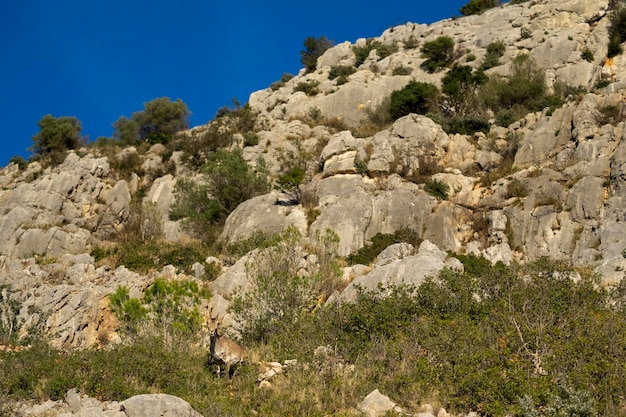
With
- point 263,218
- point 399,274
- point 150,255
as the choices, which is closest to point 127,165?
point 263,218

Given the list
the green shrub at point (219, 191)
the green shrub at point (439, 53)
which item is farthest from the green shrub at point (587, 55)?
the green shrub at point (219, 191)

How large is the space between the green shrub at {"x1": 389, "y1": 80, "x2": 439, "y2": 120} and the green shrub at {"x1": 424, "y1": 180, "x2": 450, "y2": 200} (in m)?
11.2

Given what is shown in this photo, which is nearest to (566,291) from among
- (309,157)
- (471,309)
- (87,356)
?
(471,309)

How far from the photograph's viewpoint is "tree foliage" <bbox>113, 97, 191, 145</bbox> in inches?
1748

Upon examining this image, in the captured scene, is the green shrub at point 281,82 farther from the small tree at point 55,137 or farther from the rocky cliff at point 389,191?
the small tree at point 55,137

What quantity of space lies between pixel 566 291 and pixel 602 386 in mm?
4378

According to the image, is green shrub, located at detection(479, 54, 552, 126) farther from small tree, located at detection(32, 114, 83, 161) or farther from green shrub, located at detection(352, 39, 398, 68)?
small tree, located at detection(32, 114, 83, 161)

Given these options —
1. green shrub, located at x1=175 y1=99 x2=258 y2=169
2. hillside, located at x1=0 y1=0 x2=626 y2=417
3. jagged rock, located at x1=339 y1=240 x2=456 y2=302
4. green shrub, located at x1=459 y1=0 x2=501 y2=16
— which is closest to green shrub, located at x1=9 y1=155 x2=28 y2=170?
hillside, located at x1=0 y1=0 x2=626 y2=417

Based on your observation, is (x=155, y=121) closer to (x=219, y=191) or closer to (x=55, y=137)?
(x=55, y=137)

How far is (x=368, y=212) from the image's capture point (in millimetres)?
23312

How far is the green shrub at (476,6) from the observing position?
2211 inches

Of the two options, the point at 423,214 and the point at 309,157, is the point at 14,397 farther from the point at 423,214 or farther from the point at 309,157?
the point at 309,157

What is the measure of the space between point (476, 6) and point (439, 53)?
1836 cm

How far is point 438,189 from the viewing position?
2458cm
